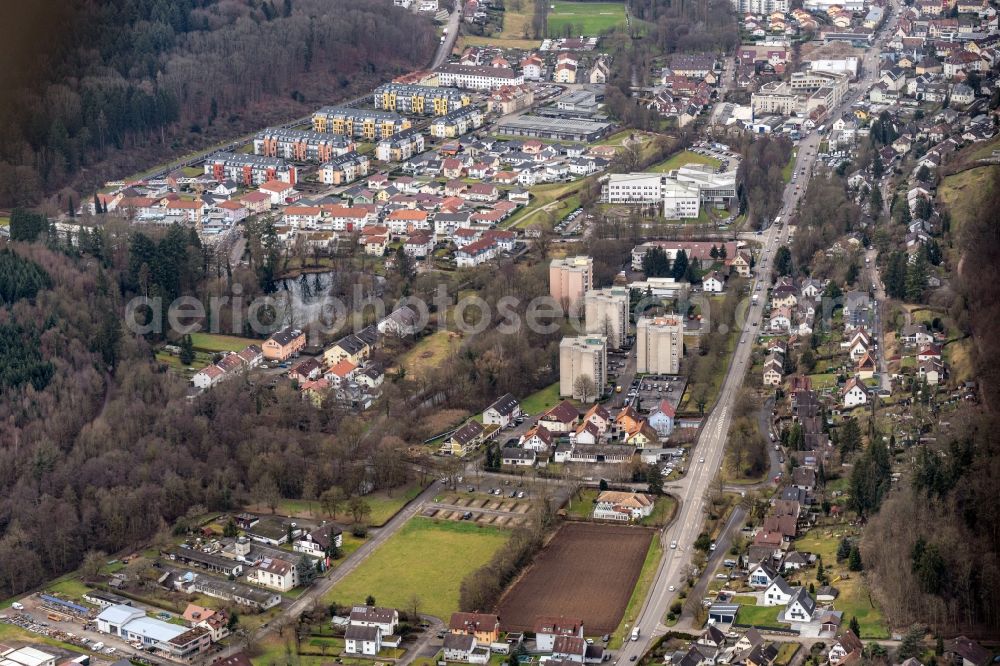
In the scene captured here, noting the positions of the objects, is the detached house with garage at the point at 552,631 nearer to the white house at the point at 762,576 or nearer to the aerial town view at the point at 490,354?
the aerial town view at the point at 490,354

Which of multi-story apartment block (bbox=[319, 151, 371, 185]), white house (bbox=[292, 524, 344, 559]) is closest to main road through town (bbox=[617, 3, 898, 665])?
white house (bbox=[292, 524, 344, 559])

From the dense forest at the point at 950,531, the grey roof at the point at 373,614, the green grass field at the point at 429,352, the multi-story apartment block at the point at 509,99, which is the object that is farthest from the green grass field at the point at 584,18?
the grey roof at the point at 373,614

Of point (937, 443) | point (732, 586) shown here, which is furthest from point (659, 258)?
point (732, 586)

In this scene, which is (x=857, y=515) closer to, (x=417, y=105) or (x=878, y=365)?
(x=878, y=365)

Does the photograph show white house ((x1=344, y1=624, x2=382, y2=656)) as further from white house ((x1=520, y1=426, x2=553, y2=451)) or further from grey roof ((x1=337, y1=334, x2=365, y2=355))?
grey roof ((x1=337, y1=334, x2=365, y2=355))

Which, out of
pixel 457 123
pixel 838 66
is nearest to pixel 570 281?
pixel 457 123

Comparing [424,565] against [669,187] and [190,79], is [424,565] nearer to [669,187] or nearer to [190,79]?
[669,187]
